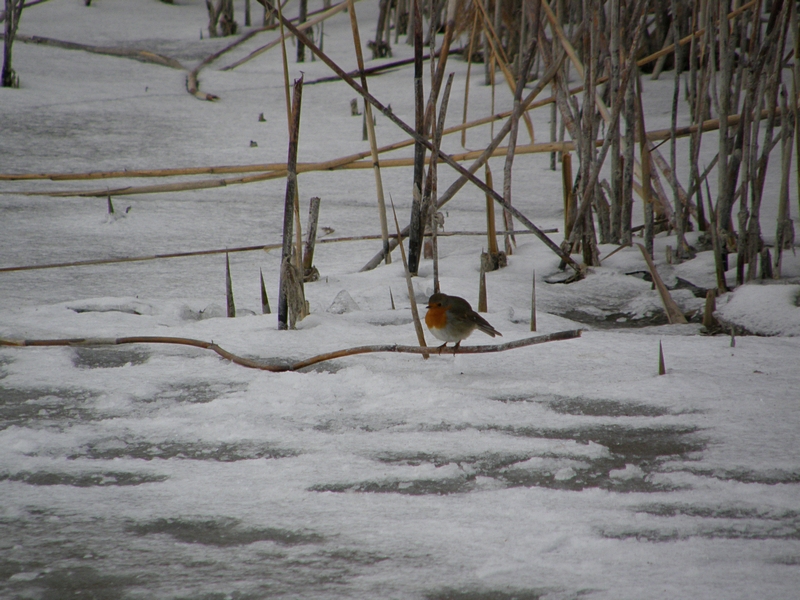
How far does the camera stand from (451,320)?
2.16 metres

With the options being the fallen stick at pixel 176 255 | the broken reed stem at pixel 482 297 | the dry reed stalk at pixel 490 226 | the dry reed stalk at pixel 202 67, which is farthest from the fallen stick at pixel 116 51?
the broken reed stem at pixel 482 297

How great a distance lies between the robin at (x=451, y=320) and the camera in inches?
85.1

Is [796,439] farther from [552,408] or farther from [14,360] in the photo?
[14,360]

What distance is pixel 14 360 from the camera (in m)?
2.00

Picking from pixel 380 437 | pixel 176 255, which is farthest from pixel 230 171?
pixel 380 437

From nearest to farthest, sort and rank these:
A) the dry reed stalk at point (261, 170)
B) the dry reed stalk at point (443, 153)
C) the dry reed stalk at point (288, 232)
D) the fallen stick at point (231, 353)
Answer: the fallen stick at point (231, 353) < the dry reed stalk at point (443, 153) < the dry reed stalk at point (288, 232) < the dry reed stalk at point (261, 170)

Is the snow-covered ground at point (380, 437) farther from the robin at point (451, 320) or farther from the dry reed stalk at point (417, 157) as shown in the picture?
the dry reed stalk at point (417, 157)

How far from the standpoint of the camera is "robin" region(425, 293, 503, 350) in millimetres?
2162

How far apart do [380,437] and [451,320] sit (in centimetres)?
64

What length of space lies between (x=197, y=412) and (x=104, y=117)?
4030 mm

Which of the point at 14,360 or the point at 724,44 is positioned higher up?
the point at 724,44

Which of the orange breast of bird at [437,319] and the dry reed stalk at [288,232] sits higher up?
the dry reed stalk at [288,232]

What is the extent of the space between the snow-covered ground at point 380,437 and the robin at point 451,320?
8cm

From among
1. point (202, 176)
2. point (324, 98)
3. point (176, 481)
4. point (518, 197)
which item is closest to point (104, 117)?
point (202, 176)
